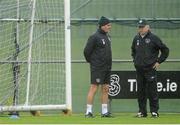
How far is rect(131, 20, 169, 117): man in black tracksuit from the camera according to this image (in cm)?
1282

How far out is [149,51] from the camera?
1287 centimetres

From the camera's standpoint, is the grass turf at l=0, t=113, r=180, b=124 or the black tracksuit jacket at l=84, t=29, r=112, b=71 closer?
the grass turf at l=0, t=113, r=180, b=124

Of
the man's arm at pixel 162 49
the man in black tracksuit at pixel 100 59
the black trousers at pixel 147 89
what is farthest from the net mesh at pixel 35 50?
the man's arm at pixel 162 49

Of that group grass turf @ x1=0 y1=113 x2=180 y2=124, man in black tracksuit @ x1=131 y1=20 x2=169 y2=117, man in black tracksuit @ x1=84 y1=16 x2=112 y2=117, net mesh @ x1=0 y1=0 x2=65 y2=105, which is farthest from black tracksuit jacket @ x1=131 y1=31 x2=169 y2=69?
net mesh @ x1=0 y1=0 x2=65 y2=105

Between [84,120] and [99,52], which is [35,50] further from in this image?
[84,120]

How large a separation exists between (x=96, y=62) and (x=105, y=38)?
47 cm

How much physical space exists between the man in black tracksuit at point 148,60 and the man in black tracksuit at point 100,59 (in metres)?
0.58

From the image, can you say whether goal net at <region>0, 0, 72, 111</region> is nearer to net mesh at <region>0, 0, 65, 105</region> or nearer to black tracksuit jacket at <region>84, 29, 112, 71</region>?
net mesh at <region>0, 0, 65, 105</region>

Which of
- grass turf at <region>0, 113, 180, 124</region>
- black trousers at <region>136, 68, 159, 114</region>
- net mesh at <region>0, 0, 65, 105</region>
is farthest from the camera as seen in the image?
net mesh at <region>0, 0, 65, 105</region>

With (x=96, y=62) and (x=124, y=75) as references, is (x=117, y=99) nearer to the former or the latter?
(x=124, y=75)

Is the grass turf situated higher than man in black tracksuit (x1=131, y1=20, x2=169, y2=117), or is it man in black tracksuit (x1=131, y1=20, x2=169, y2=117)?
man in black tracksuit (x1=131, y1=20, x2=169, y2=117)

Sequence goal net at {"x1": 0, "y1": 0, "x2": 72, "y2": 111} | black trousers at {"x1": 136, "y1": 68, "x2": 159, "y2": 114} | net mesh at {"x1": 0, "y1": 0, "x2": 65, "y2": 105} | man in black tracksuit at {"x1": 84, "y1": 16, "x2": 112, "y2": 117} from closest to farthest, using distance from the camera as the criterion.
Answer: man in black tracksuit at {"x1": 84, "y1": 16, "x2": 112, "y2": 117} → black trousers at {"x1": 136, "y1": 68, "x2": 159, "y2": 114} → goal net at {"x1": 0, "y1": 0, "x2": 72, "y2": 111} → net mesh at {"x1": 0, "y1": 0, "x2": 65, "y2": 105}

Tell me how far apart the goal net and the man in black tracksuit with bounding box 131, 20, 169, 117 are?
1.41 meters

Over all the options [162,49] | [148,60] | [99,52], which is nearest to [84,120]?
[99,52]
